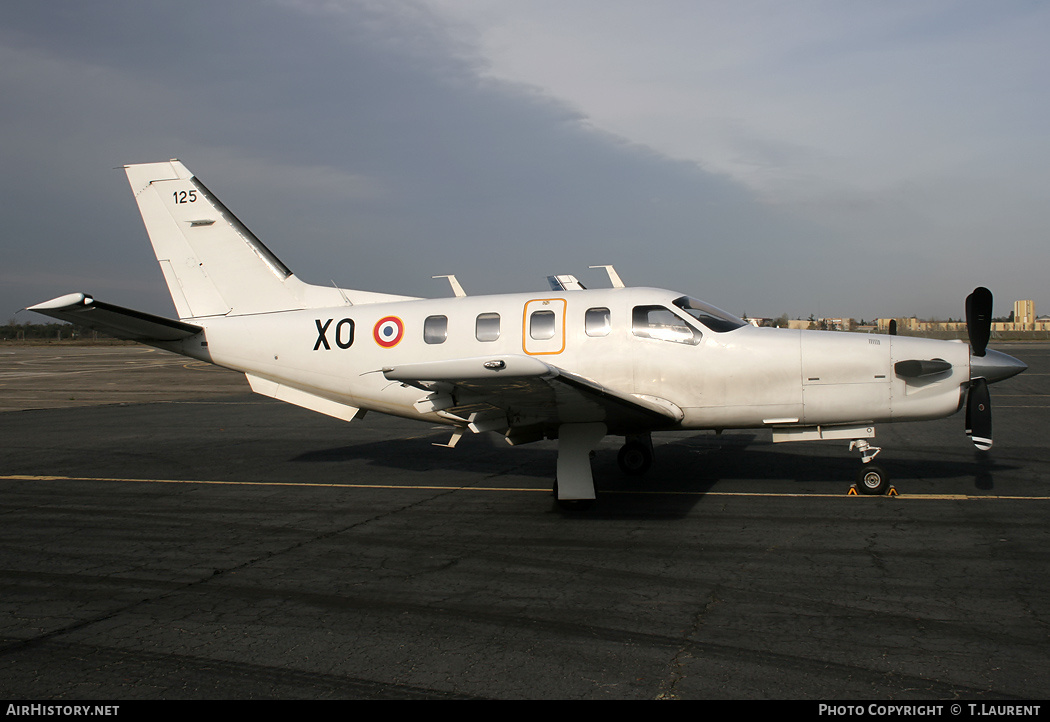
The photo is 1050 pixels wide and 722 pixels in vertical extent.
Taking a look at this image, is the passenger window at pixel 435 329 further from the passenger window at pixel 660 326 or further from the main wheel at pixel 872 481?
the main wheel at pixel 872 481

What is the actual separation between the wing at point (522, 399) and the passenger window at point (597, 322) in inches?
34.4

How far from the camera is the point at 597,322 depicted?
366 inches

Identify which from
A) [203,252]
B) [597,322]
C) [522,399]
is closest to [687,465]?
[597,322]

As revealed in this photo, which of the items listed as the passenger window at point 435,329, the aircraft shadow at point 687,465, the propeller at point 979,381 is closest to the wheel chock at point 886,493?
the aircraft shadow at point 687,465

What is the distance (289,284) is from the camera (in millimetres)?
11312

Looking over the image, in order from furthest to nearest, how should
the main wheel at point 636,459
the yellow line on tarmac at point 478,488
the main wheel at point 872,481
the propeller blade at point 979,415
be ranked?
1. the main wheel at point 636,459
2. the main wheel at point 872,481
3. the yellow line on tarmac at point 478,488
4. the propeller blade at point 979,415

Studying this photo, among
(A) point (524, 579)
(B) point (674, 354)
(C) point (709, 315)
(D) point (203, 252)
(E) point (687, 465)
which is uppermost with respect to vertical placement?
(D) point (203, 252)

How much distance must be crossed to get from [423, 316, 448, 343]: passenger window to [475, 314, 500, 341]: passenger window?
509 mm

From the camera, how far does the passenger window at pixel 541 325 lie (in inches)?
372

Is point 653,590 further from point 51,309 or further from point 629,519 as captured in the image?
point 51,309

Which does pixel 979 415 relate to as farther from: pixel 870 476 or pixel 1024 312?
pixel 1024 312

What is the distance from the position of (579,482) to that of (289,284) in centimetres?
600

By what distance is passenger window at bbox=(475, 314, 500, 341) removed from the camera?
31.5 ft

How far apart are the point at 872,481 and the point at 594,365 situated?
13.1ft
